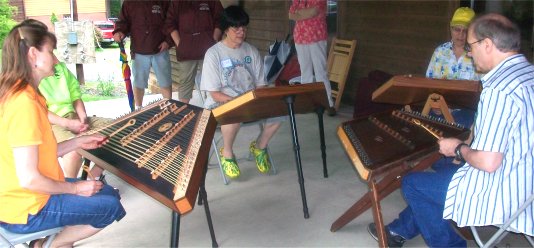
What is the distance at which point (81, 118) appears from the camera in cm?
319

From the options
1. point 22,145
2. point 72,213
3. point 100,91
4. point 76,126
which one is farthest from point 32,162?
point 100,91

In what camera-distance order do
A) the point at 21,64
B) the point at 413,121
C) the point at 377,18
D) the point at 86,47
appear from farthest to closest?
the point at 86,47 < the point at 377,18 < the point at 413,121 < the point at 21,64

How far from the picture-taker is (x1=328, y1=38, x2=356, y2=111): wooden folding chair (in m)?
5.55

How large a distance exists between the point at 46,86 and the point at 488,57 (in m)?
2.40

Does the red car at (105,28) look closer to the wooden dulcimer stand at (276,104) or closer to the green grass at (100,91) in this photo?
the green grass at (100,91)

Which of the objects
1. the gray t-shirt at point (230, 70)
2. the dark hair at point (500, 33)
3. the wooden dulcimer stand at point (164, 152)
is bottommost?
the wooden dulcimer stand at point (164, 152)

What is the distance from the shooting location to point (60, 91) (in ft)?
10.5

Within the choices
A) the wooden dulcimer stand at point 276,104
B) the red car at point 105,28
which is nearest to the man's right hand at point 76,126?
the wooden dulcimer stand at point 276,104

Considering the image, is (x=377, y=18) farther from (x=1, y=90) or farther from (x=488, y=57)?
(x=1, y=90)

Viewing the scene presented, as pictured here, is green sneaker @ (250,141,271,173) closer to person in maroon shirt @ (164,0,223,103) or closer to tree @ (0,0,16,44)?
person in maroon shirt @ (164,0,223,103)

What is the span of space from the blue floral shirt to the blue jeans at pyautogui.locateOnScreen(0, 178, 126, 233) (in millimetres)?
2017

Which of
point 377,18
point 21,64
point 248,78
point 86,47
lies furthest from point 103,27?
point 21,64

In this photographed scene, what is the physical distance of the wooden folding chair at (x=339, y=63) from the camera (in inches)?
218

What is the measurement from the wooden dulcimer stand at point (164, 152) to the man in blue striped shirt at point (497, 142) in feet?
3.10
